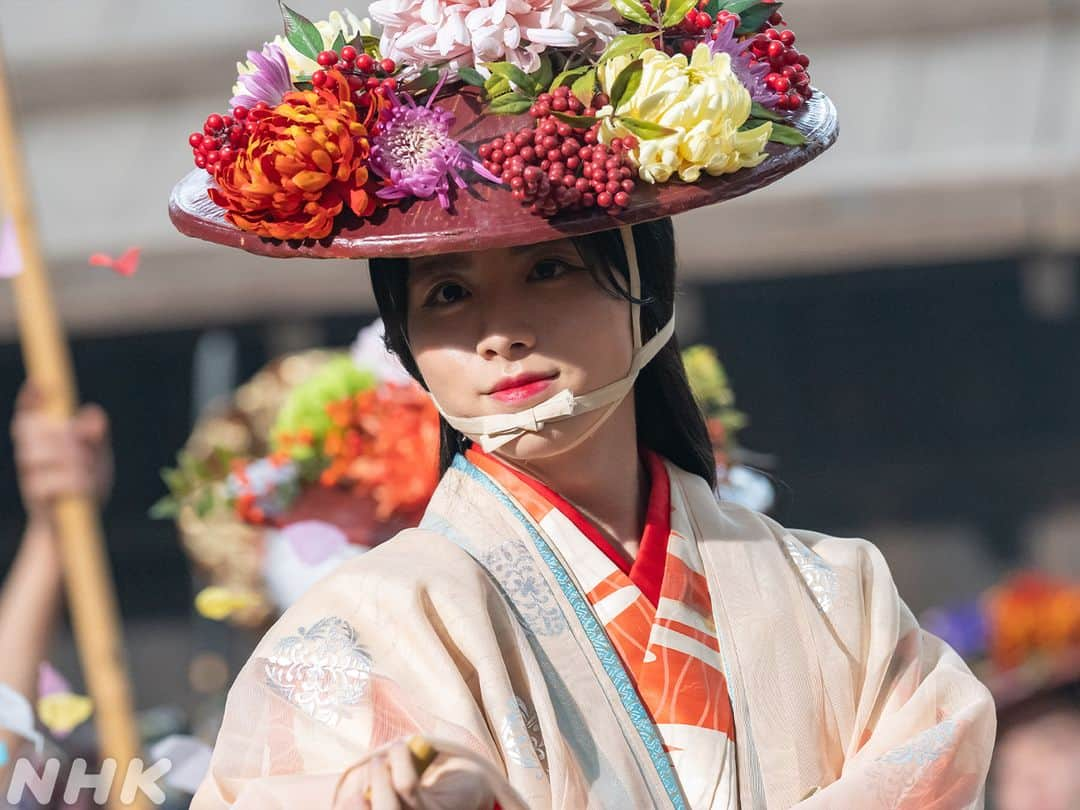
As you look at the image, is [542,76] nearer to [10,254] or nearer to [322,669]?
[322,669]

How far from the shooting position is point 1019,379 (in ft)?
27.9

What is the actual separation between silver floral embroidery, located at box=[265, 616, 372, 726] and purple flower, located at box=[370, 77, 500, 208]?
49cm

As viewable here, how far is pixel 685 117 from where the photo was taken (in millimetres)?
2320

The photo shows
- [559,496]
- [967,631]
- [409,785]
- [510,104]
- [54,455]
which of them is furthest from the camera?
[967,631]

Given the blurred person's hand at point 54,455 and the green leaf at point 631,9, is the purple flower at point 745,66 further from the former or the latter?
the blurred person's hand at point 54,455

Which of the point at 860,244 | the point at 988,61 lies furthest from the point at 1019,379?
the point at 988,61

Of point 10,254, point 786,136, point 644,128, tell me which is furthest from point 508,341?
point 10,254

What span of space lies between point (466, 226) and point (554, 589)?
462 millimetres

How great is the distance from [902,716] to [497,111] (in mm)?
851

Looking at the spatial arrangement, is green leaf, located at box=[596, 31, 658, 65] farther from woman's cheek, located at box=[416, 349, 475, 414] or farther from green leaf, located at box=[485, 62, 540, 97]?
woman's cheek, located at box=[416, 349, 475, 414]

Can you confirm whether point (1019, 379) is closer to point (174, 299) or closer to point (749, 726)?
point (174, 299)

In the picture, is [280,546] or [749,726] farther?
[280,546]

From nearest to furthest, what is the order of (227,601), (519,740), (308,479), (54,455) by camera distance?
(519,740)
(54,455)
(308,479)
(227,601)

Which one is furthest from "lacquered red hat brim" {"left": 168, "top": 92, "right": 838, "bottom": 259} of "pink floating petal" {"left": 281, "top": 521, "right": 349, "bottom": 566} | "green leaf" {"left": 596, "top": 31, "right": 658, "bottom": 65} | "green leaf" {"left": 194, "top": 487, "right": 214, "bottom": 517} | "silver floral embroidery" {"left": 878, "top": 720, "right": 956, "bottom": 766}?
"green leaf" {"left": 194, "top": 487, "right": 214, "bottom": 517}
